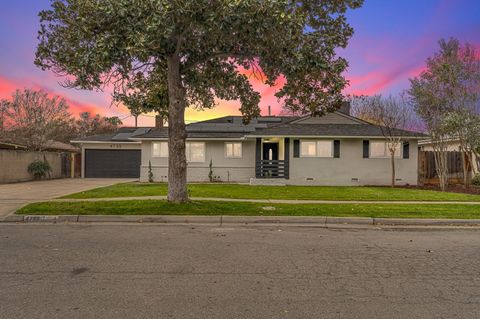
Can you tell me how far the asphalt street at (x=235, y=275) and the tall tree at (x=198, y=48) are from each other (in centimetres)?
443

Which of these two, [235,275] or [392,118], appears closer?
[235,275]

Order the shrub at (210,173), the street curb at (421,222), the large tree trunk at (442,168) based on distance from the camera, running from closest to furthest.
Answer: the street curb at (421,222) → the large tree trunk at (442,168) → the shrub at (210,173)

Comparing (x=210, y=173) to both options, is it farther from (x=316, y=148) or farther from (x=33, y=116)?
(x=33, y=116)

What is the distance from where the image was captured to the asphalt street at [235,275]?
4148 mm

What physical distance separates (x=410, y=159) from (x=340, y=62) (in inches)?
521

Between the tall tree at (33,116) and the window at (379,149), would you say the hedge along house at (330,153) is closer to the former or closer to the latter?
the window at (379,149)

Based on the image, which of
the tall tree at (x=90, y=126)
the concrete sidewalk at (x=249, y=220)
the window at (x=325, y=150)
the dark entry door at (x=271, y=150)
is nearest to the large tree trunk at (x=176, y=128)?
the concrete sidewalk at (x=249, y=220)

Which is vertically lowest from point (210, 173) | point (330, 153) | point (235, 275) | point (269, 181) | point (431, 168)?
point (235, 275)

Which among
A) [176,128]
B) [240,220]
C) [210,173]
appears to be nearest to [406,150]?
[210,173]

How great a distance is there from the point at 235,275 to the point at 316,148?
59.6 ft

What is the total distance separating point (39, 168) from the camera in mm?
25250

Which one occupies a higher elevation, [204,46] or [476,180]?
[204,46]

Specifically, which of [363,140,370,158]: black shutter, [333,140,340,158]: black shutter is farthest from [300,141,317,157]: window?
[363,140,370,158]: black shutter

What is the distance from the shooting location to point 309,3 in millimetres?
11906
